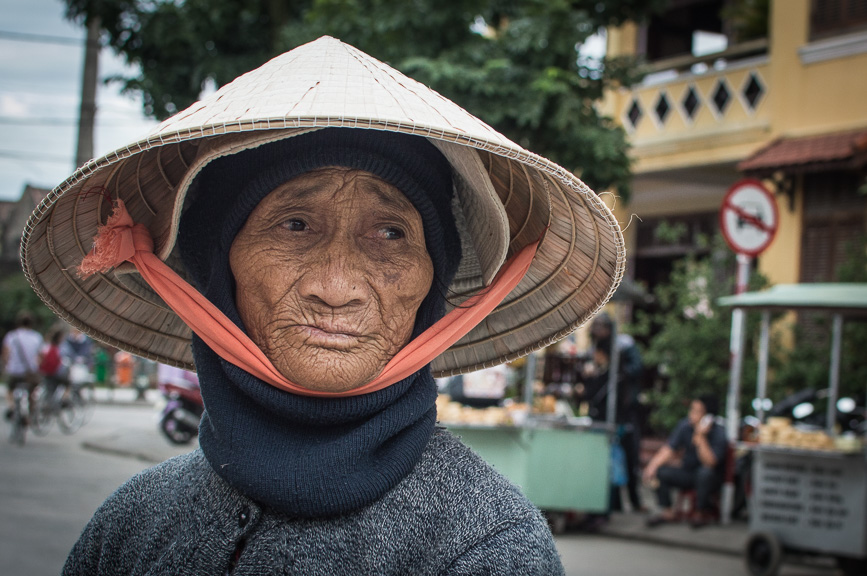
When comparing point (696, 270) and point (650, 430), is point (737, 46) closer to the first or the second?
point (696, 270)

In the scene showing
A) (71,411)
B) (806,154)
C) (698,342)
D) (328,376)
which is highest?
(806,154)

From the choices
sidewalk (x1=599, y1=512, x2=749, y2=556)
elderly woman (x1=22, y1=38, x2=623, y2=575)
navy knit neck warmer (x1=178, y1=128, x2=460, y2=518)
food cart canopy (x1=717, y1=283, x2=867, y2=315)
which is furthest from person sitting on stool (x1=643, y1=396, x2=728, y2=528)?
navy knit neck warmer (x1=178, y1=128, x2=460, y2=518)

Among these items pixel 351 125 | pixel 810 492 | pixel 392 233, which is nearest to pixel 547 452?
pixel 810 492

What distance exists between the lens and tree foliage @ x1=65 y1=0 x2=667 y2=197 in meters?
8.79

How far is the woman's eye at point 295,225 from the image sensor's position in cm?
146

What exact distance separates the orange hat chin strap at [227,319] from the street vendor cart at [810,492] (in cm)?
552

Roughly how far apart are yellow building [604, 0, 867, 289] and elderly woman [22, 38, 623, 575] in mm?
9171

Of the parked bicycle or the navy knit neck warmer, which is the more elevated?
the navy knit neck warmer

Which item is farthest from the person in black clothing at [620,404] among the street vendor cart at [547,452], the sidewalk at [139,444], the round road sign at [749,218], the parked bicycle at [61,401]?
the parked bicycle at [61,401]

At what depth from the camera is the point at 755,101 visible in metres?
12.3

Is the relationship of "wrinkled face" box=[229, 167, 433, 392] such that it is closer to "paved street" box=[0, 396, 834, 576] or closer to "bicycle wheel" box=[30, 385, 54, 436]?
"paved street" box=[0, 396, 834, 576]

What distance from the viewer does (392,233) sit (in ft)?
4.91

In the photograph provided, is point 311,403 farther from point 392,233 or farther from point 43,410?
point 43,410

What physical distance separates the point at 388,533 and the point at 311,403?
226mm
